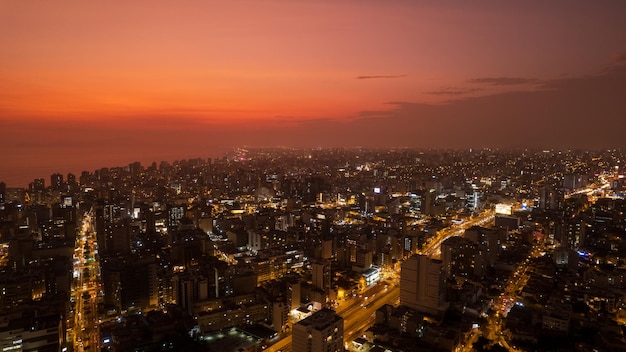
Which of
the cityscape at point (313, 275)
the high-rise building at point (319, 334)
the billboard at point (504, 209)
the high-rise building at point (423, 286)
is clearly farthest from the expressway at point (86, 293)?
the billboard at point (504, 209)

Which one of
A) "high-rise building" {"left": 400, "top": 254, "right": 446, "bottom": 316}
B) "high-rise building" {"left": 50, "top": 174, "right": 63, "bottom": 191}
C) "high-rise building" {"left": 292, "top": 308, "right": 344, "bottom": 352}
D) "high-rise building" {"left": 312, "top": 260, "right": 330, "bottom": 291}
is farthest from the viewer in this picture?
"high-rise building" {"left": 50, "top": 174, "right": 63, "bottom": 191}

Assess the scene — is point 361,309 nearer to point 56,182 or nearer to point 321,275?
point 321,275

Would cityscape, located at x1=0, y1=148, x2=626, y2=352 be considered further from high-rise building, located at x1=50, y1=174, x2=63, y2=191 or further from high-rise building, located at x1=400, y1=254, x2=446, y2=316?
high-rise building, located at x1=50, y1=174, x2=63, y2=191

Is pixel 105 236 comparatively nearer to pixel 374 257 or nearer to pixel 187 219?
pixel 187 219

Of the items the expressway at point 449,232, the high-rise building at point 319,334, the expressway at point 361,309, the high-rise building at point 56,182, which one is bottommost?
the expressway at point 449,232

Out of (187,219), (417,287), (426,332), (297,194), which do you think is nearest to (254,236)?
(187,219)

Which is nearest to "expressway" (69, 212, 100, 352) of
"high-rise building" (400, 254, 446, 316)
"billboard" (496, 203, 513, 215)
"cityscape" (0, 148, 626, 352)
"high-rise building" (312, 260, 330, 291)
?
"cityscape" (0, 148, 626, 352)

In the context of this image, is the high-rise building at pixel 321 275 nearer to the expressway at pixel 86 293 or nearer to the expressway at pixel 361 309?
the expressway at pixel 361 309
